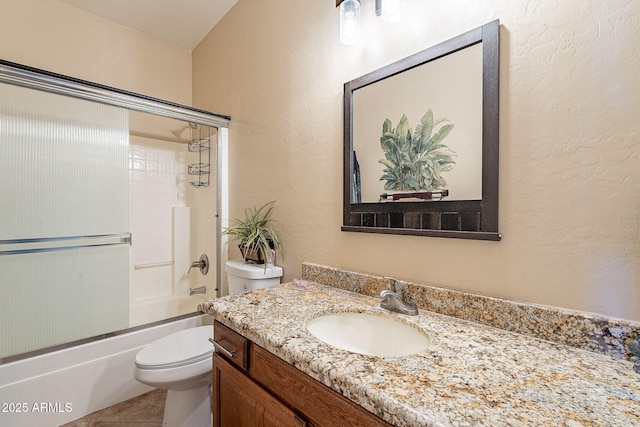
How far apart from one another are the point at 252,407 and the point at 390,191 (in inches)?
33.9

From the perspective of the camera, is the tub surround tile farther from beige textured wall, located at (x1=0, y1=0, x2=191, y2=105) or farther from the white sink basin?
beige textured wall, located at (x1=0, y1=0, x2=191, y2=105)

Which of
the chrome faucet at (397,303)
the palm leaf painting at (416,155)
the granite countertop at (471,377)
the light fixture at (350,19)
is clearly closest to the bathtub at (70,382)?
the granite countertop at (471,377)

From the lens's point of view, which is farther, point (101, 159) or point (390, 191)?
point (101, 159)

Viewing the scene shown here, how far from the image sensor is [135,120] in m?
2.23

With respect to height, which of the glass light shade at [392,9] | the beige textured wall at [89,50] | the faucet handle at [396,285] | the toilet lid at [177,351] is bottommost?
the toilet lid at [177,351]

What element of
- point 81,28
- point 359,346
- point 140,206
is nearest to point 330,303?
point 359,346

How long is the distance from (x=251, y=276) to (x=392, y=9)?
1373 mm

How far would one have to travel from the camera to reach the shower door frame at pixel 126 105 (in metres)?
1.45

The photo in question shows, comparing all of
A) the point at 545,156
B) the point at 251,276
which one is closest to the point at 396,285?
the point at 545,156

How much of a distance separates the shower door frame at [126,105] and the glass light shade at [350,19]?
1.21 meters

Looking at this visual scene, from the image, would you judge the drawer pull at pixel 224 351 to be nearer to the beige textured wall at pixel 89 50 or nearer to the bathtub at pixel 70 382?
the bathtub at pixel 70 382

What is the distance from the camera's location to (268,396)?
801mm

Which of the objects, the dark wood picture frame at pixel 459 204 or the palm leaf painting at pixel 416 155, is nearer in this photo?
→ the dark wood picture frame at pixel 459 204

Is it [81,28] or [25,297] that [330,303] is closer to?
[25,297]
